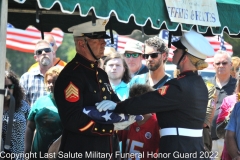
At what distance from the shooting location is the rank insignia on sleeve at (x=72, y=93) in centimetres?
610

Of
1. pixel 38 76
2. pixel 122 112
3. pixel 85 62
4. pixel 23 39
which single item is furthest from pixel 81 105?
pixel 23 39

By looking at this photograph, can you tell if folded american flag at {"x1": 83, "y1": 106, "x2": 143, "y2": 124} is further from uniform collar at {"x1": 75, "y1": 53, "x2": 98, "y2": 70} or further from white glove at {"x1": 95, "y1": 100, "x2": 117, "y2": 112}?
uniform collar at {"x1": 75, "y1": 53, "x2": 98, "y2": 70}

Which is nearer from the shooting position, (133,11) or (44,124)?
(133,11)

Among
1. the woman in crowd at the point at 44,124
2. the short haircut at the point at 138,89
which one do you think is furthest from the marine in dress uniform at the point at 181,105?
the woman in crowd at the point at 44,124

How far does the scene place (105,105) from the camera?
614cm

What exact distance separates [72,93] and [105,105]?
1.05 ft

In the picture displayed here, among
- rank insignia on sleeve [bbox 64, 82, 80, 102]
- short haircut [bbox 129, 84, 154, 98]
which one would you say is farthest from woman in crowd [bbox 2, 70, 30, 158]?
rank insignia on sleeve [bbox 64, 82, 80, 102]

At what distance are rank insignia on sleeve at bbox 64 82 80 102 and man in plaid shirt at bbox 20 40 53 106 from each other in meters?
2.94

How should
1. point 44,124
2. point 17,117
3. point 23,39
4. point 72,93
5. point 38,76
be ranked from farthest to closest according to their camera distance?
point 23,39
point 38,76
point 17,117
point 44,124
point 72,93

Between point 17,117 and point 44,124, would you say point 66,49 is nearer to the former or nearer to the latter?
point 17,117

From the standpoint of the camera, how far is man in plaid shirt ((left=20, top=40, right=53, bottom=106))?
923cm

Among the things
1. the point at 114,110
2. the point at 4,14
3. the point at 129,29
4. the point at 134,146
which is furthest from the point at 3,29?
the point at 129,29

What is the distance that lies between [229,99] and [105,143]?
274 centimetres

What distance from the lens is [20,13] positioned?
7648 mm
